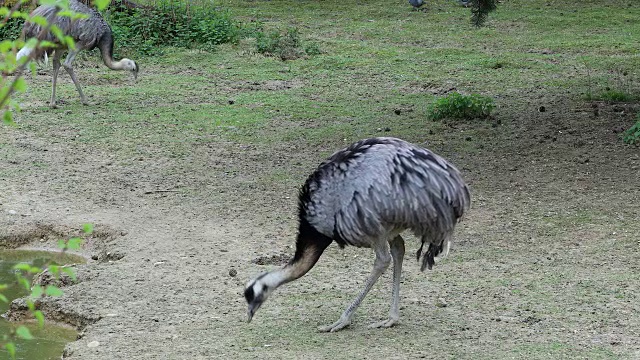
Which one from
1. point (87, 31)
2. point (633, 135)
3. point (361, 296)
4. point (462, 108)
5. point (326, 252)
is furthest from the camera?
point (87, 31)

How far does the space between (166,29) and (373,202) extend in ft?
33.1

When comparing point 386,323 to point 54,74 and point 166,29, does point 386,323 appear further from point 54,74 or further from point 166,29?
point 166,29

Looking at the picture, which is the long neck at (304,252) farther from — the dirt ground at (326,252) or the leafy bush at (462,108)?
the leafy bush at (462,108)

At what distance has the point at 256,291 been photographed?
207 inches

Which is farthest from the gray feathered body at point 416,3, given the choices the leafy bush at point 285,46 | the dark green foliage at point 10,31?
the dark green foliage at point 10,31

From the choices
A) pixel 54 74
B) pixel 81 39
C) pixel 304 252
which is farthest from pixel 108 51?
pixel 304 252

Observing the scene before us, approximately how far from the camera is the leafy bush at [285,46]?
45.9ft

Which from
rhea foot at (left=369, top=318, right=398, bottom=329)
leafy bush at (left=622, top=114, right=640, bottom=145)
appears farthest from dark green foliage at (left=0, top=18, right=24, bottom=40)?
rhea foot at (left=369, top=318, right=398, bottom=329)

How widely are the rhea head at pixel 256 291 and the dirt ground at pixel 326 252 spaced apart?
0.75ft

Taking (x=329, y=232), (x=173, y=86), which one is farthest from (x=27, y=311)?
(x=173, y=86)

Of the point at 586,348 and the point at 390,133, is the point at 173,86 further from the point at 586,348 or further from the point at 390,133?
the point at 586,348

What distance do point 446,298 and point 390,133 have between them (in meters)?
4.05

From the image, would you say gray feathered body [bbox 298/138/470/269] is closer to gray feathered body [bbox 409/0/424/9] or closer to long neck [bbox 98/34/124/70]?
long neck [bbox 98/34/124/70]

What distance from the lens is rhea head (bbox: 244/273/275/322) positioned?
17.3 feet
